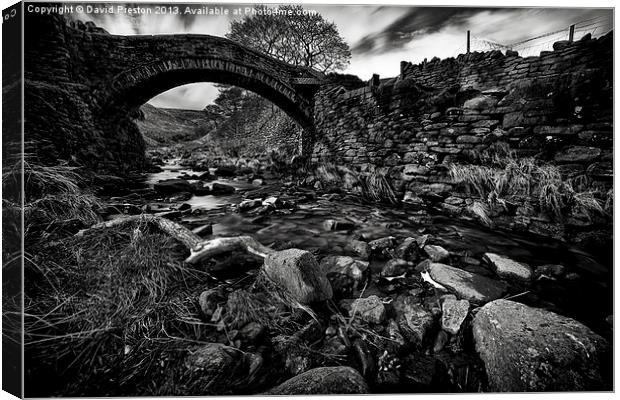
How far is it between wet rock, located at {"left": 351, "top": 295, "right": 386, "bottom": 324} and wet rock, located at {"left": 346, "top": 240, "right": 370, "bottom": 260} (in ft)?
2.00

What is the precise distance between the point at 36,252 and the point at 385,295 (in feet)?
6.10

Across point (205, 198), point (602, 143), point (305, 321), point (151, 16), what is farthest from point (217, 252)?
point (602, 143)

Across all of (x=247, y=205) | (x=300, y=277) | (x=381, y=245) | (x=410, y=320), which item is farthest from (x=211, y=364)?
(x=247, y=205)

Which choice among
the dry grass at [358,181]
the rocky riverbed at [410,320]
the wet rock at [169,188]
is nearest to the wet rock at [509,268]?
the rocky riverbed at [410,320]

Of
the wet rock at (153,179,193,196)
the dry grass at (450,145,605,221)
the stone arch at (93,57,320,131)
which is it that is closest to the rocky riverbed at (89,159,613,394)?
the dry grass at (450,145,605,221)

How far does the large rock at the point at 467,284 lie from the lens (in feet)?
4.47

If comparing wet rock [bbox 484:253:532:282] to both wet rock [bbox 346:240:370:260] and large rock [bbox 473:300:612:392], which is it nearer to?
large rock [bbox 473:300:612:392]

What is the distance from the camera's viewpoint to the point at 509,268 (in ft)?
5.45

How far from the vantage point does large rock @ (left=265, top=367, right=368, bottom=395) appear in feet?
2.79

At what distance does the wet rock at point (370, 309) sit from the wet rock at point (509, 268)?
1.03m

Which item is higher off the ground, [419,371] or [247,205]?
[247,205]

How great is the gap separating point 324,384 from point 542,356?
83 centimetres

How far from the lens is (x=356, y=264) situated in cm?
165

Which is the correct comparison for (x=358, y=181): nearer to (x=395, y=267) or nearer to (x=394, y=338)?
(x=395, y=267)
